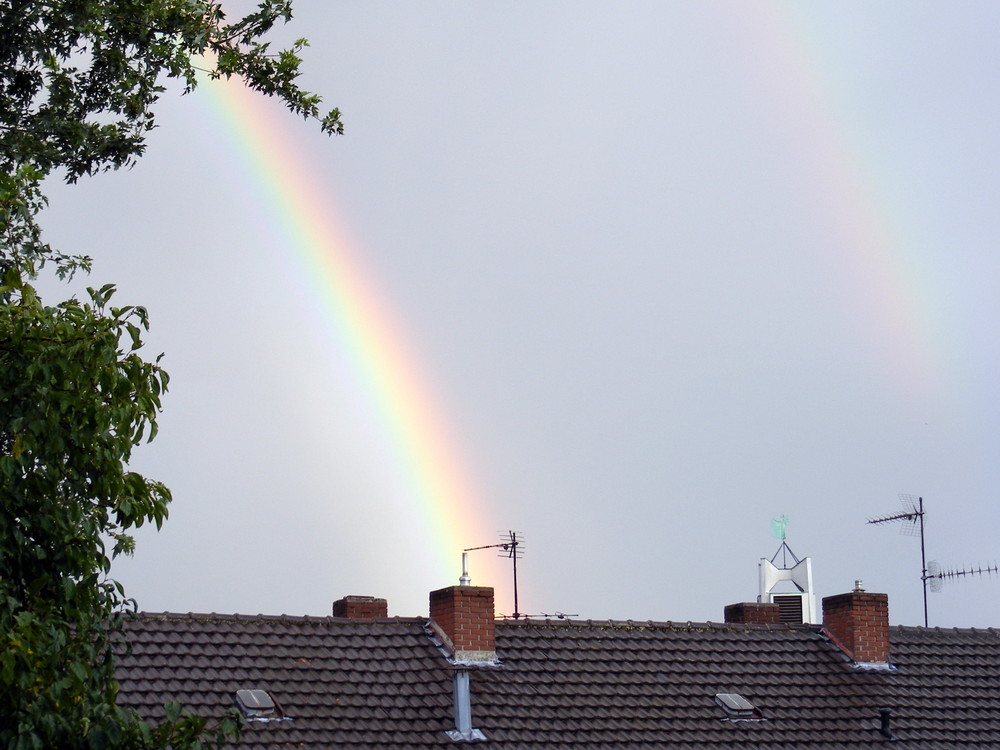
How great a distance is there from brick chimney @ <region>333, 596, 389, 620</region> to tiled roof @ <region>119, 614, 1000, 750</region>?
1786 millimetres

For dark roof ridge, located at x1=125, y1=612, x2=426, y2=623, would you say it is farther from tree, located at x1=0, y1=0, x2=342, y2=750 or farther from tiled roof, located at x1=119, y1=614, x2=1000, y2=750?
tree, located at x1=0, y1=0, x2=342, y2=750

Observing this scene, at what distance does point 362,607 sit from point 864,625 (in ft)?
27.4

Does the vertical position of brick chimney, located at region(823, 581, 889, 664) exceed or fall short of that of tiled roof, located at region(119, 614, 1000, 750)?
it exceeds it

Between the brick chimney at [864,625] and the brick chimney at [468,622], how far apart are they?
20.6 feet

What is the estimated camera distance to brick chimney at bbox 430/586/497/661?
20.1 meters

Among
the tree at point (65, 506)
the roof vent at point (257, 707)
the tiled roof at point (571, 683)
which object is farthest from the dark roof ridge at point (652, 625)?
the tree at point (65, 506)

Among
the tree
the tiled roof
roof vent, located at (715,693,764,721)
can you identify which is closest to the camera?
the tree

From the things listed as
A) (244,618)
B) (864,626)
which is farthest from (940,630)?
(244,618)

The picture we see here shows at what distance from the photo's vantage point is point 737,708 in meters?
20.4

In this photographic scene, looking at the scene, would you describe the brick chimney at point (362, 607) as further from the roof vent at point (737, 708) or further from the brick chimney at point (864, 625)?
the brick chimney at point (864, 625)

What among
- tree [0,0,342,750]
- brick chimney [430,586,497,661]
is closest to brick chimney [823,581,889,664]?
brick chimney [430,586,497,661]

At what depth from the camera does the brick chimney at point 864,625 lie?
2252cm

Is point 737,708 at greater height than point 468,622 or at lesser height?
lesser

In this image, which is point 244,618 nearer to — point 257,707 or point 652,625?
point 257,707
